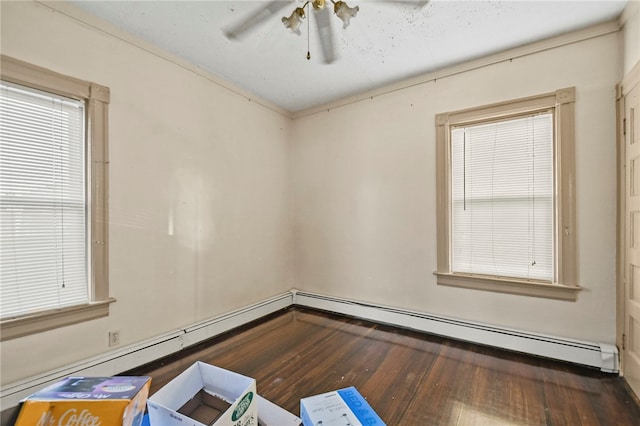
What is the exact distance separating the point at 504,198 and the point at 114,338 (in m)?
3.63

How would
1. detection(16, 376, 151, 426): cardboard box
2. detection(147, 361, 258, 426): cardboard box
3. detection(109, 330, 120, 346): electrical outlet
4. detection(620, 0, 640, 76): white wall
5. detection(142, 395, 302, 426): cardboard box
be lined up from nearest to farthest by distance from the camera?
detection(16, 376, 151, 426): cardboard box → detection(147, 361, 258, 426): cardboard box → detection(142, 395, 302, 426): cardboard box → detection(620, 0, 640, 76): white wall → detection(109, 330, 120, 346): electrical outlet

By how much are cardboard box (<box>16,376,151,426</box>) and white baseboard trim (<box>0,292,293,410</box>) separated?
0.88 meters

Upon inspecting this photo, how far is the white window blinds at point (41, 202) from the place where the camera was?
1.79 metres

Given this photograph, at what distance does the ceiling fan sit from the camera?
171 centimetres

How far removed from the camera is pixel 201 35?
2357mm

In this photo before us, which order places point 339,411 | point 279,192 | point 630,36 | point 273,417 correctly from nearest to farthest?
point 273,417
point 339,411
point 630,36
point 279,192

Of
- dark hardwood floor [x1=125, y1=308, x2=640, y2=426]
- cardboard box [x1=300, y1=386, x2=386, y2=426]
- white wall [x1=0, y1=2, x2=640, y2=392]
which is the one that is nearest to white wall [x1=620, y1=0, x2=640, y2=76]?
white wall [x1=0, y1=2, x2=640, y2=392]

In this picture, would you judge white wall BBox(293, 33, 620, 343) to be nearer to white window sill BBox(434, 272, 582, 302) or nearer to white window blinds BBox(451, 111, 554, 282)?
white window sill BBox(434, 272, 582, 302)

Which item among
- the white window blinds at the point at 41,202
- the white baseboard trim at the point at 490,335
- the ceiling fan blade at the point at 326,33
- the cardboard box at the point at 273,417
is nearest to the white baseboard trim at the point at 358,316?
the white baseboard trim at the point at 490,335

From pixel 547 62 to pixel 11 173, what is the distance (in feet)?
13.8

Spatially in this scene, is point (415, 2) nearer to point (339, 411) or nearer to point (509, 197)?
point (509, 197)

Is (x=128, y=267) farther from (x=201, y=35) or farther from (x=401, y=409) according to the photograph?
(x=401, y=409)

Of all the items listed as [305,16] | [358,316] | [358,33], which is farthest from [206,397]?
[358,33]

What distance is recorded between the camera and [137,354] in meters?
2.31
